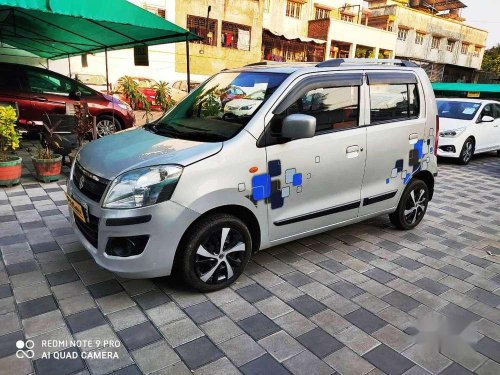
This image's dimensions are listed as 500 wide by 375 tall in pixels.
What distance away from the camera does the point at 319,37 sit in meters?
28.1

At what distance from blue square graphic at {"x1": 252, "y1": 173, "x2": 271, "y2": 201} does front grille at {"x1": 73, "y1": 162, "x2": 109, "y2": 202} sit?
1.12 meters

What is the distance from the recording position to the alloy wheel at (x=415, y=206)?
459 centimetres

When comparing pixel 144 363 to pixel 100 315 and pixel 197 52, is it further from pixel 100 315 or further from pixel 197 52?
pixel 197 52

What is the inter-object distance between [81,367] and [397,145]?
3512 mm

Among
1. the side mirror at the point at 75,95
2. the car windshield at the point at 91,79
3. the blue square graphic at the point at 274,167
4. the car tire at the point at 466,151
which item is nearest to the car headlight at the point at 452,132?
the car tire at the point at 466,151

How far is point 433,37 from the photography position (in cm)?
3678

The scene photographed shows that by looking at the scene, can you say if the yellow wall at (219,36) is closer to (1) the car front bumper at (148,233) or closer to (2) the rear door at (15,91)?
(2) the rear door at (15,91)

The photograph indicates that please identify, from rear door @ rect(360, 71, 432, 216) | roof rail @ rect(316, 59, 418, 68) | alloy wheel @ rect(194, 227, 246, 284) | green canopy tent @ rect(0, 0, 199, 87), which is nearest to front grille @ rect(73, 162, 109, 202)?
alloy wheel @ rect(194, 227, 246, 284)

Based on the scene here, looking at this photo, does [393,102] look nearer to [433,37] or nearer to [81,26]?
[81,26]

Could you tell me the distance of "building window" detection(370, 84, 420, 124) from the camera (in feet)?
12.8

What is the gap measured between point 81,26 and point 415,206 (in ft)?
21.1

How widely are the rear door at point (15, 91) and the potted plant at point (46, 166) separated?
8.76 feet

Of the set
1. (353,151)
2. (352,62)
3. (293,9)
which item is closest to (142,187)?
(353,151)

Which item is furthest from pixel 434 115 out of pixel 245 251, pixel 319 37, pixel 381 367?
pixel 319 37
